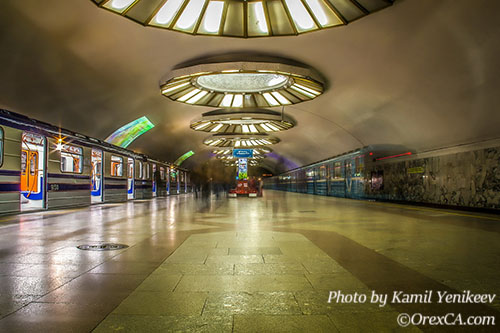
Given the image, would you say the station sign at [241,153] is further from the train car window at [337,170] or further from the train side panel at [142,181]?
the train car window at [337,170]

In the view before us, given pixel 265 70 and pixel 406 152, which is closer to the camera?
pixel 265 70

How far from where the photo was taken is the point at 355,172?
27344 millimetres

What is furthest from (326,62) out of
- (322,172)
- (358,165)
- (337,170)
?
(322,172)

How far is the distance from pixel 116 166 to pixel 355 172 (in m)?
16.9

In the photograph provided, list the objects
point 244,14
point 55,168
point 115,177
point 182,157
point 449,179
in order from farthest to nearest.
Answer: point 182,157
point 115,177
point 449,179
point 55,168
point 244,14

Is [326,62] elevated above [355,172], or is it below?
above

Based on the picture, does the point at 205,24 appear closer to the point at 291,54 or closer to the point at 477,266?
the point at 291,54

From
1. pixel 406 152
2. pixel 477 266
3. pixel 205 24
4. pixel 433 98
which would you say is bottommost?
pixel 477 266

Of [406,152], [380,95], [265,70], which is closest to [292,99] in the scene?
[380,95]

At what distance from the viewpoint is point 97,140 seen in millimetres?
19828

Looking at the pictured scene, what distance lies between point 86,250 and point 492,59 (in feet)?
36.7

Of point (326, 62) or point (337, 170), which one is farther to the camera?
point (337, 170)

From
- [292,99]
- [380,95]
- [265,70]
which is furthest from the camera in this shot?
[292,99]

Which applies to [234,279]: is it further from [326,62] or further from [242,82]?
[242,82]
